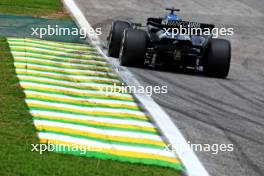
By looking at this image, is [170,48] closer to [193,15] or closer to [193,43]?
[193,43]

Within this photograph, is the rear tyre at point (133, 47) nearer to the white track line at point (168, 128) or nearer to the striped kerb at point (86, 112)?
the white track line at point (168, 128)

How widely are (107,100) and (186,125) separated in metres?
1.69

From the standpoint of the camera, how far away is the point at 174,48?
54.5 feet

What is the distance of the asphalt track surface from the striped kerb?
0.71m

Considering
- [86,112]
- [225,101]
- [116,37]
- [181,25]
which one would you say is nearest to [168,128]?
[86,112]

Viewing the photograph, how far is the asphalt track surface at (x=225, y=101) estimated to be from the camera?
31.3 ft

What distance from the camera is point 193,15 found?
106ft

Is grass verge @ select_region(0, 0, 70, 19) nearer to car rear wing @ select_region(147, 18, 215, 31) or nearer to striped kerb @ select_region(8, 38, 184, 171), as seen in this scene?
striped kerb @ select_region(8, 38, 184, 171)

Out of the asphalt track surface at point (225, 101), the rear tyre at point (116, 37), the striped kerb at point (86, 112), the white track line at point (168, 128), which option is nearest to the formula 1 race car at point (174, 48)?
the asphalt track surface at point (225, 101)

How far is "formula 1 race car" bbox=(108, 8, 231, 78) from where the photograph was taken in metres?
16.6

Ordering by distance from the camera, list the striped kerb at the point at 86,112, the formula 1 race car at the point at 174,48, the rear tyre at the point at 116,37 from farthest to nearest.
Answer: the rear tyre at the point at 116,37 < the formula 1 race car at the point at 174,48 < the striped kerb at the point at 86,112

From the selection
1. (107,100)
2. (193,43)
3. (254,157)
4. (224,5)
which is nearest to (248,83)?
(193,43)

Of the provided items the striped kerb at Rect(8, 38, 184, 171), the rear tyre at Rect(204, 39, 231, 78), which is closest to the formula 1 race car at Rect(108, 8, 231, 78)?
the rear tyre at Rect(204, 39, 231, 78)

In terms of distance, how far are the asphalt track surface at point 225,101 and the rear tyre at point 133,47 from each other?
265mm
